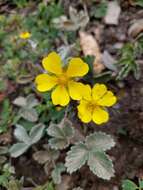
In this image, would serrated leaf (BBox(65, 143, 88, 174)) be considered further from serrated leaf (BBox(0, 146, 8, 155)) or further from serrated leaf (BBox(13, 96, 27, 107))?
serrated leaf (BBox(13, 96, 27, 107))

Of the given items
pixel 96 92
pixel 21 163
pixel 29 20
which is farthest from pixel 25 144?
pixel 29 20

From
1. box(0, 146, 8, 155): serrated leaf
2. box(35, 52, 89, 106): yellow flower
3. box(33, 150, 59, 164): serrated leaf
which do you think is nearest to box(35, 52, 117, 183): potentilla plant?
box(35, 52, 89, 106): yellow flower

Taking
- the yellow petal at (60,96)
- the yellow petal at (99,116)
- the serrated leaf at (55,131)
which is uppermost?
the yellow petal at (60,96)

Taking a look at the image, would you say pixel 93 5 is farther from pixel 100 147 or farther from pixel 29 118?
pixel 100 147

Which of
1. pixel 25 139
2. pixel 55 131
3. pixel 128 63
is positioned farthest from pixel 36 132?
pixel 128 63

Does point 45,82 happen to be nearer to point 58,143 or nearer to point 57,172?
point 58,143

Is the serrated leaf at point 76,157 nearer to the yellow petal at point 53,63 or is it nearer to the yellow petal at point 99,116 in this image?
the yellow petal at point 99,116

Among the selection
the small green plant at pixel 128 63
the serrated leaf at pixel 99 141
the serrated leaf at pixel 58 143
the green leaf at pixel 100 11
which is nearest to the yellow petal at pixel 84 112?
the serrated leaf at pixel 99 141
